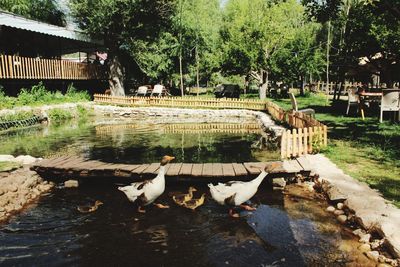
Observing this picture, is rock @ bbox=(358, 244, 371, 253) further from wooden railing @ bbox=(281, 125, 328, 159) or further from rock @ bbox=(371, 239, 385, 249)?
wooden railing @ bbox=(281, 125, 328, 159)

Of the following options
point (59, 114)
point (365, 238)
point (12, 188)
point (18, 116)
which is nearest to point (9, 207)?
point (12, 188)

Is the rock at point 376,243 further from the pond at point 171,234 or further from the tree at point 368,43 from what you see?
the tree at point 368,43

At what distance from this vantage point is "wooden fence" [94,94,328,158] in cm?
1004

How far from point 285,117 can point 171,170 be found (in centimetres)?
972

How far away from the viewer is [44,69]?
960 inches

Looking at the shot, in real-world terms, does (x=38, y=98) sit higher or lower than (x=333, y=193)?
higher

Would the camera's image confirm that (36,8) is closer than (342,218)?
No

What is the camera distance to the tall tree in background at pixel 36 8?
34281mm

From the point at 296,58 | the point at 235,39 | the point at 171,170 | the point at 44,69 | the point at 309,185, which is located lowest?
the point at 309,185

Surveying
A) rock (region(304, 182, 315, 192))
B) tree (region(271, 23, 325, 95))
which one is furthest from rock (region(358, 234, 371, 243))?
tree (region(271, 23, 325, 95))

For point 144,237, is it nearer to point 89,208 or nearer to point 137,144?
point 89,208

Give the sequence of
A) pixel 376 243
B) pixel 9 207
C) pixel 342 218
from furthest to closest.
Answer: pixel 9 207
pixel 342 218
pixel 376 243

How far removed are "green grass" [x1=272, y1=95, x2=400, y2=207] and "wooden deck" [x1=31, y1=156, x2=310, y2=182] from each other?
4.21 ft

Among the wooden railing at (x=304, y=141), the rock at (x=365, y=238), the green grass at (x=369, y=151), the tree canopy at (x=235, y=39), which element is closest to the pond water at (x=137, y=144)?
the wooden railing at (x=304, y=141)
